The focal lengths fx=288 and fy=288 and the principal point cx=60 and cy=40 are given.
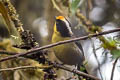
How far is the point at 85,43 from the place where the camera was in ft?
5.71

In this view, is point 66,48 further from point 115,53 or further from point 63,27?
point 115,53

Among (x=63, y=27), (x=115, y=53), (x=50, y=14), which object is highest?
(x=50, y=14)

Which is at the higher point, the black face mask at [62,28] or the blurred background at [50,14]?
the blurred background at [50,14]

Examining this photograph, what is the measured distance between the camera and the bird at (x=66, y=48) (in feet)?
3.84

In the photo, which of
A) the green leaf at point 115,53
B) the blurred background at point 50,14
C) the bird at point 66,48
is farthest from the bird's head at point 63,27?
the blurred background at point 50,14

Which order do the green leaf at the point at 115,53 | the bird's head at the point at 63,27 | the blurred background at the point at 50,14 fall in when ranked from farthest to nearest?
the blurred background at the point at 50,14
the bird's head at the point at 63,27
the green leaf at the point at 115,53

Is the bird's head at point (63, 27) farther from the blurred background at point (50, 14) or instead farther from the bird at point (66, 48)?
the blurred background at point (50, 14)

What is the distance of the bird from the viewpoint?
117 cm

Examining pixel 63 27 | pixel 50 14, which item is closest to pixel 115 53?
pixel 63 27

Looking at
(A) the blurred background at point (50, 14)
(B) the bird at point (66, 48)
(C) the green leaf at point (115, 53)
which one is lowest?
(C) the green leaf at point (115, 53)

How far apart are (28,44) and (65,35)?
11.6 inches

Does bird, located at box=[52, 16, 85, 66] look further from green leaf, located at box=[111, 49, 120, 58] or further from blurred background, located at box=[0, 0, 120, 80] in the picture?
blurred background, located at box=[0, 0, 120, 80]

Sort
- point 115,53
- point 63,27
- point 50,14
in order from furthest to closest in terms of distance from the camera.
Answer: point 50,14
point 63,27
point 115,53

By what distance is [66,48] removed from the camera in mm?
1270
